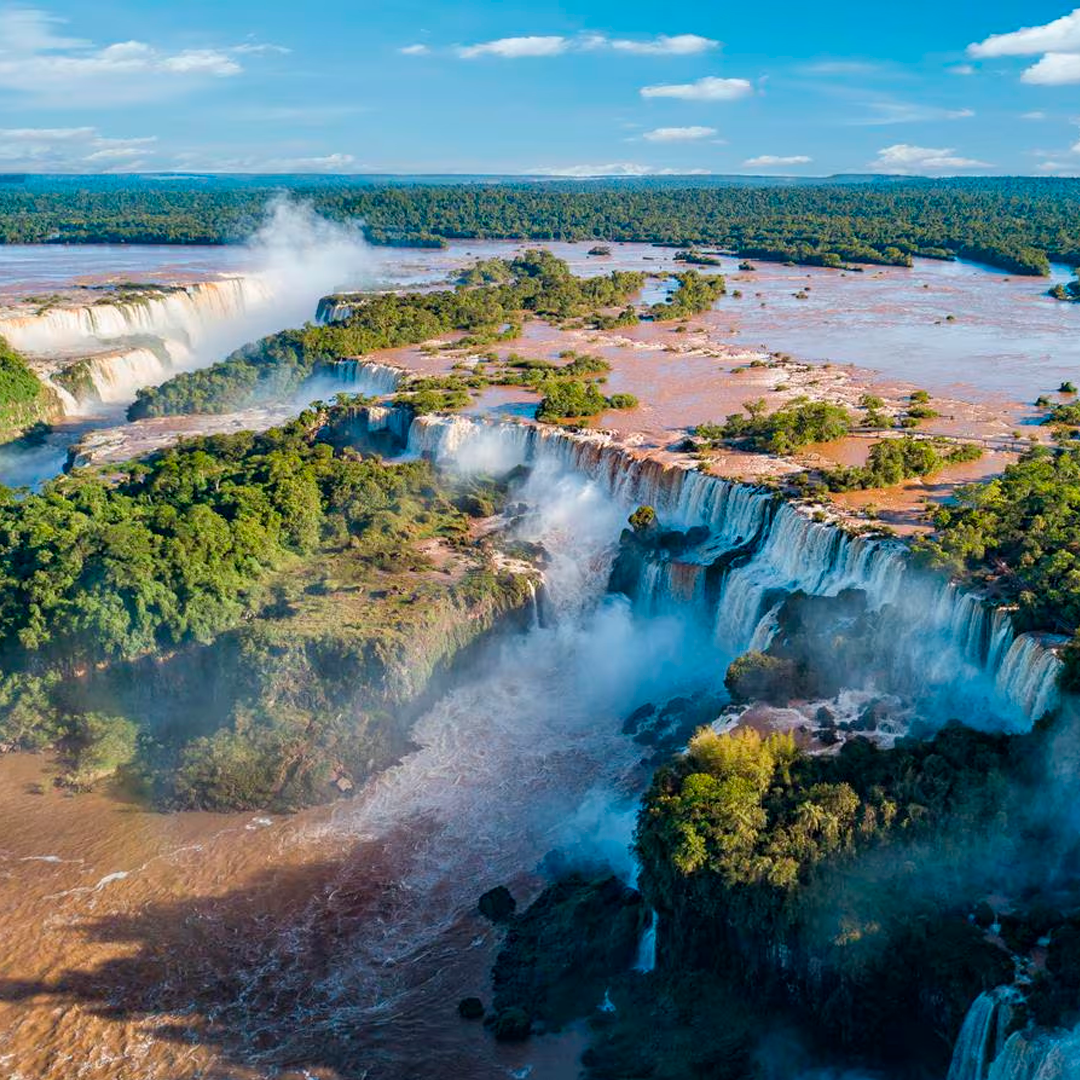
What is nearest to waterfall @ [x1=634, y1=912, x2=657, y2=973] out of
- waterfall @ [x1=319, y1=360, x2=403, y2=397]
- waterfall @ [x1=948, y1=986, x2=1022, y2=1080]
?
waterfall @ [x1=948, y1=986, x2=1022, y2=1080]

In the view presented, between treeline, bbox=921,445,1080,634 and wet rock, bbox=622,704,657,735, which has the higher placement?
treeline, bbox=921,445,1080,634

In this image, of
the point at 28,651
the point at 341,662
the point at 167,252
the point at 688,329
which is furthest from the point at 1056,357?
the point at 167,252

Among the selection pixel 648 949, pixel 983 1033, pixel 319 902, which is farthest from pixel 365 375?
pixel 983 1033

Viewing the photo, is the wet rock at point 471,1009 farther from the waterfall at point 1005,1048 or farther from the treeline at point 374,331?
the treeline at point 374,331

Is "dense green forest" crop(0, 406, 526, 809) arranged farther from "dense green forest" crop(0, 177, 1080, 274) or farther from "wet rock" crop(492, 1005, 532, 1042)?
"dense green forest" crop(0, 177, 1080, 274)

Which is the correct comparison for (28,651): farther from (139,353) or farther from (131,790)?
(139,353)

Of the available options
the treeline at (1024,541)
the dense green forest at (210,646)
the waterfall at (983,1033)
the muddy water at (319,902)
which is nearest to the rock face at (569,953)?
the muddy water at (319,902)
